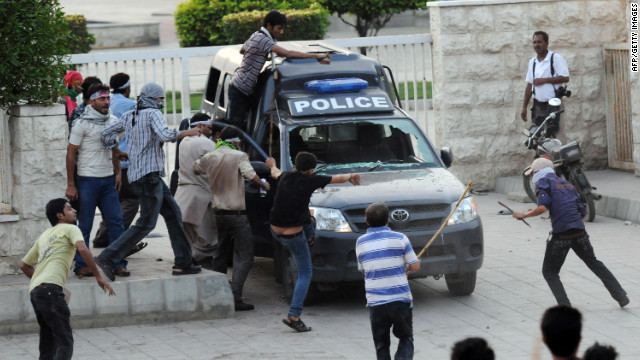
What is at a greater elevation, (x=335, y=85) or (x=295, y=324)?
(x=335, y=85)

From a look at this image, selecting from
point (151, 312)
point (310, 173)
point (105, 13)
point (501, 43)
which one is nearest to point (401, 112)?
point (310, 173)

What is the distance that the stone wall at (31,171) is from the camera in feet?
35.8

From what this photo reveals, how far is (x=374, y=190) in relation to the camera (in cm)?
1095

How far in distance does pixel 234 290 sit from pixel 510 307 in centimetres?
248

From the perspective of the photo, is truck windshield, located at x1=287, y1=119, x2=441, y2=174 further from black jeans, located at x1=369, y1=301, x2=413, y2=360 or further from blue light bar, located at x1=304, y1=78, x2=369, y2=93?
black jeans, located at x1=369, y1=301, x2=413, y2=360

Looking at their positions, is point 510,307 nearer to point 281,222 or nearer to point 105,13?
point 281,222

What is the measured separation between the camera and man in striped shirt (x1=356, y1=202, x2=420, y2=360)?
8328mm

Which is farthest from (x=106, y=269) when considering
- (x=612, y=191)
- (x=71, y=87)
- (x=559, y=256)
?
(x=612, y=191)

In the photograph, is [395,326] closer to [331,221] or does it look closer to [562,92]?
[331,221]

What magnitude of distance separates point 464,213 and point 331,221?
1.23m

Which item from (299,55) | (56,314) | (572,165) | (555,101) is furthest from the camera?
(555,101)

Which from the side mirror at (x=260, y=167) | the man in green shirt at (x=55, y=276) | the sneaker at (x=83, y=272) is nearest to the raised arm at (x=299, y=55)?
the side mirror at (x=260, y=167)

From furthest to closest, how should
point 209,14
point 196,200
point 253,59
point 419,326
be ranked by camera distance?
point 209,14 → point 253,59 → point 196,200 → point 419,326

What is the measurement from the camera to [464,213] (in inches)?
431
